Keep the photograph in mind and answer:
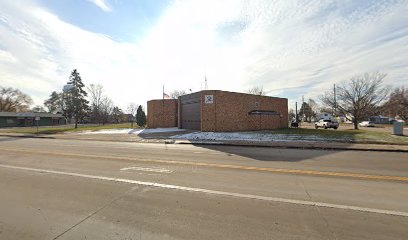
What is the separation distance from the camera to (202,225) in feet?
12.6

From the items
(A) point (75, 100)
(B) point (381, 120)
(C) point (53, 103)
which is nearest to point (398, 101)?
(B) point (381, 120)

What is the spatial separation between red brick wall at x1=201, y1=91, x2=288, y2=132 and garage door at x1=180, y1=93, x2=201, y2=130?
3055mm

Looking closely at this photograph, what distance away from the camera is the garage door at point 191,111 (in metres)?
30.0

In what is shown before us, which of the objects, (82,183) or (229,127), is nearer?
(82,183)

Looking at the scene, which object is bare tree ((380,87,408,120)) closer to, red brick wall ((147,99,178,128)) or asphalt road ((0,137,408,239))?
red brick wall ((147,99,178,128))

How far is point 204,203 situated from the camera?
484 centimetres

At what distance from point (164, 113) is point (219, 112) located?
43.3ft

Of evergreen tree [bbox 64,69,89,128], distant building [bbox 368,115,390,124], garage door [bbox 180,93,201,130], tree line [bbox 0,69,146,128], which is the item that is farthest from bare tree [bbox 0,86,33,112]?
distant building [bbox 368,115,390,124]

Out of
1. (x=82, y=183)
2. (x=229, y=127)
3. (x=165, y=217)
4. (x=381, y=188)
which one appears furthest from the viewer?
(x=229, y=127)

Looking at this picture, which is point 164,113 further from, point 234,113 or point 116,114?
point 116,114

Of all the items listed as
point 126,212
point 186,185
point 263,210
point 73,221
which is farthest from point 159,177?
point 263,210

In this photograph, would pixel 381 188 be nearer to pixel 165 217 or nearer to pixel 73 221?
pixel 165 217

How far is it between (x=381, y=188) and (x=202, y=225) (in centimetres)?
487

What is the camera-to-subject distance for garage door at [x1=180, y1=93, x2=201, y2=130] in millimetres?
30031
